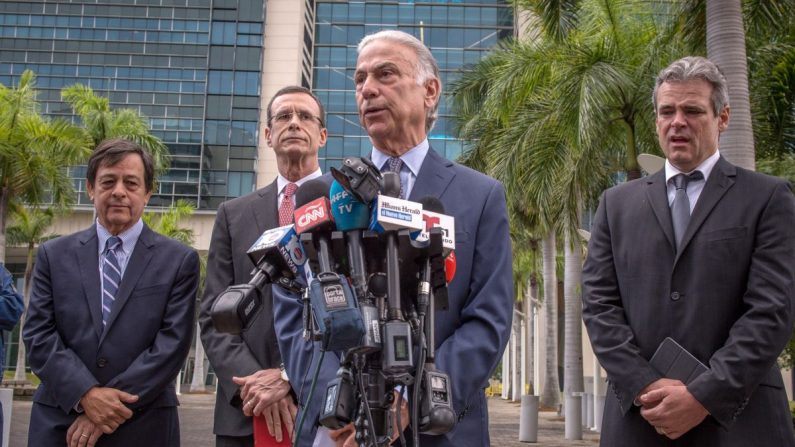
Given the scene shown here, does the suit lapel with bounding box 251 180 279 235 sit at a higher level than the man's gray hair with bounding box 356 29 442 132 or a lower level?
lower

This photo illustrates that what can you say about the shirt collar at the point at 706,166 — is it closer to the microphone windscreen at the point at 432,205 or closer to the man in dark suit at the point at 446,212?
the man in dark suit at the point at 446,212

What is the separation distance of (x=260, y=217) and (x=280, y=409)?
1116mm

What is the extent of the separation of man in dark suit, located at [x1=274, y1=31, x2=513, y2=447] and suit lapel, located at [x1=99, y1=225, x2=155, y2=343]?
152 cm

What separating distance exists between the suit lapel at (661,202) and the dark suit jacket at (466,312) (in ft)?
3.27

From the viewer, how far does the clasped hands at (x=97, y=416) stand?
420cm

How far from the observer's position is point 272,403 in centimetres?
394

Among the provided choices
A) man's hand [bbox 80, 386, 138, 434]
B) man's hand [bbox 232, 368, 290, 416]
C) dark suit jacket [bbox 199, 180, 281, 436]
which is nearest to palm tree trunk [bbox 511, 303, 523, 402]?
dark suit jacket [bbox 199, 180, 281, 436]

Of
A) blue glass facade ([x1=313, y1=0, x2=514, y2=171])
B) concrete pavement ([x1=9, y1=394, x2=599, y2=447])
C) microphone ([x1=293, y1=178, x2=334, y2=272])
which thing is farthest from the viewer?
blue glass facade ([x1=313, y1=0, x2=514, y2=171])

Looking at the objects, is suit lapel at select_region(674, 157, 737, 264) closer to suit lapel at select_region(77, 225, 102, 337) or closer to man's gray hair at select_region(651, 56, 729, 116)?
man's gray hair at select_region(651, 56, 729, 116)

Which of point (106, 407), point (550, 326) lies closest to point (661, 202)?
point (106, 407)

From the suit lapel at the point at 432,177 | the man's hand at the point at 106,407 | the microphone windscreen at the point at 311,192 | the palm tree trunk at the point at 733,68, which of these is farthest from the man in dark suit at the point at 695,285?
the palm tree trunk at the point at 733,68

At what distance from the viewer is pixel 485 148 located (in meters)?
25.7

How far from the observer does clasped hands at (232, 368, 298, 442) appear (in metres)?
3.93

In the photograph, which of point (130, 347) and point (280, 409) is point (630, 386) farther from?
point (130, 347)
